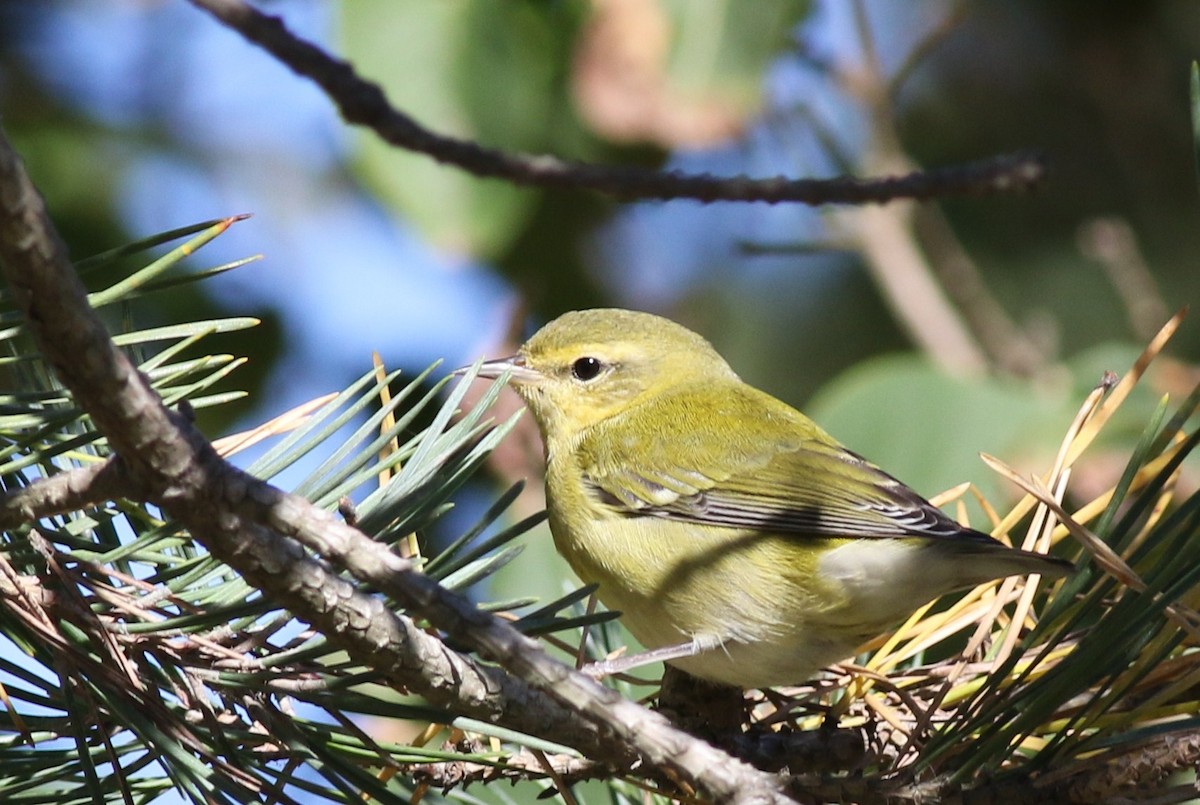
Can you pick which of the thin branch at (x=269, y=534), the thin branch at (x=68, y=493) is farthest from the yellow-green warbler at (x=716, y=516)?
the thin branch at (x=68, y=493)

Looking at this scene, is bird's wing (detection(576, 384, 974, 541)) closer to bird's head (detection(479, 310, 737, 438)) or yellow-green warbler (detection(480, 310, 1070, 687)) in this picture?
yellow-green warbler (detection(480, 310, 1070, 687))

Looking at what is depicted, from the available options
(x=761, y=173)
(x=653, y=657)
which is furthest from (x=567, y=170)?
(x=761, y=173)

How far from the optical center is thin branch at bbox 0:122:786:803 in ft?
→ 3.17

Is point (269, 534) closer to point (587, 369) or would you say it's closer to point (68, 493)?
point (68, 493)

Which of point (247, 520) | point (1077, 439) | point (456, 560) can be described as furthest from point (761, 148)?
point (247, 520)

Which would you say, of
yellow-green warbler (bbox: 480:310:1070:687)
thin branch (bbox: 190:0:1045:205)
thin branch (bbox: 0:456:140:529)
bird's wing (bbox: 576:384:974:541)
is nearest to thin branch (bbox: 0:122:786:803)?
thin branch (bbox: 0:456:140:529)

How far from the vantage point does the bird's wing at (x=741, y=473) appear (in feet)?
9.68

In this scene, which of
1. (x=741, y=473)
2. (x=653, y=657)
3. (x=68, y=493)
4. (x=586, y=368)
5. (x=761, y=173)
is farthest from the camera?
(x=761, y=173)

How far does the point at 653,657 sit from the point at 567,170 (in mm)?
941

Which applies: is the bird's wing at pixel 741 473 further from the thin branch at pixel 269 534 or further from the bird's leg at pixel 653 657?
the thin branch at pixel 269 534

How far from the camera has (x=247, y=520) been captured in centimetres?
113

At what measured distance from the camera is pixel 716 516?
10.4ft

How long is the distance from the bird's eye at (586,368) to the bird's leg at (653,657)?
1.26 meters

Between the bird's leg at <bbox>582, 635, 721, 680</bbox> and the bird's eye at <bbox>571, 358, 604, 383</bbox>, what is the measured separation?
1265mm
